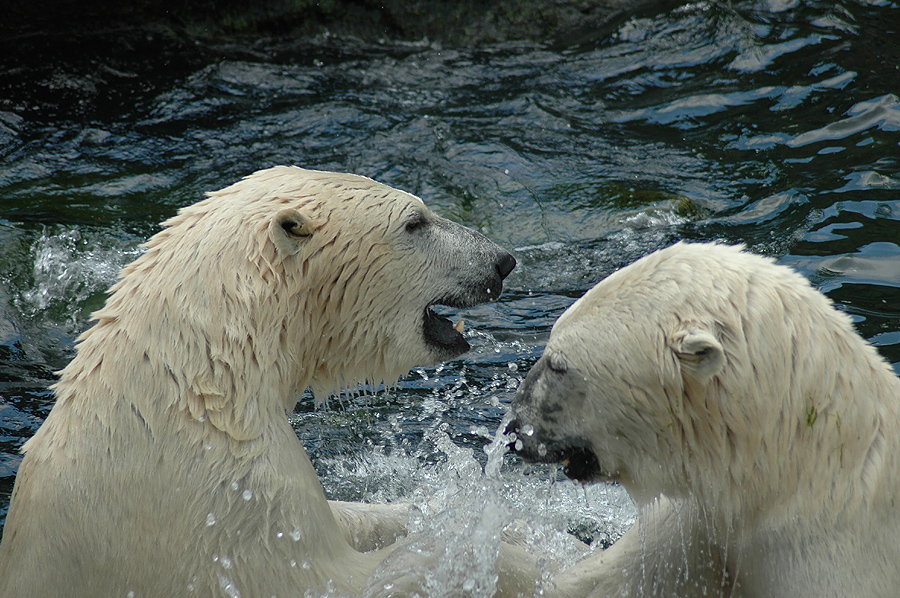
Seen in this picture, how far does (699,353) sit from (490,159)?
5.34 meters

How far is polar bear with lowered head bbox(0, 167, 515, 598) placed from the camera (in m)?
2.73

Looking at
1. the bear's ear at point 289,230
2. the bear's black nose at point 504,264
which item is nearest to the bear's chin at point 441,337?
the bear's black nose at point 504,264

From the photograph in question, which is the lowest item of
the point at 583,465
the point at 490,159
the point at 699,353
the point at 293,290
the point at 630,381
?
the point at 583,465

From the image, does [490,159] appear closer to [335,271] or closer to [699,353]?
[335,271]

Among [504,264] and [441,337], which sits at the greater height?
[504,264]

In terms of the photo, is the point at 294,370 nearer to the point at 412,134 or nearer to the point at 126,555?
the point at 126,555

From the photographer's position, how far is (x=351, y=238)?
322 cm

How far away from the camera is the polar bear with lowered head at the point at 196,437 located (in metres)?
2.73

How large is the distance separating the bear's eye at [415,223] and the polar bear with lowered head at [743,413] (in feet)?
2.54

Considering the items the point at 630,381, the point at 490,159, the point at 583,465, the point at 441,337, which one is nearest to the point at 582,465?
the point at 583,465

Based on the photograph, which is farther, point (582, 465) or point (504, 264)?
point (504, 264)

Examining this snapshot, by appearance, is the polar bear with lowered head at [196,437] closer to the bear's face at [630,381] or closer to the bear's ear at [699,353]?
the bear's face at [630,381]

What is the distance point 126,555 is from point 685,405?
1833 millimetres

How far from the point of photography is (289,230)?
3.04m
